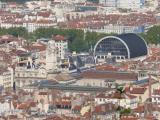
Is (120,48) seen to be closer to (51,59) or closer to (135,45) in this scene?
(135,45)

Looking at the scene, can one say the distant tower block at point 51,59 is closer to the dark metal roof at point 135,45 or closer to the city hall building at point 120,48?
the city hall building at point 120,48

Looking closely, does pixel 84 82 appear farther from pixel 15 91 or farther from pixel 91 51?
pixel 91 51

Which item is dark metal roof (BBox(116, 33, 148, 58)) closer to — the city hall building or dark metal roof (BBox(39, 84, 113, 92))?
the city hall building

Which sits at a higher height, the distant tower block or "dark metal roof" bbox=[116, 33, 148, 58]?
the distant tower block

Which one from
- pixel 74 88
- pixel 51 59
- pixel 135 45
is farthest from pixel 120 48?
pixel 74 88

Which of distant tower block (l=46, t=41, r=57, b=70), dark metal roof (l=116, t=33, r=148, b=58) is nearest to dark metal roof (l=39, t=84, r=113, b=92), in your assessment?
distant tower block (l=46, t=41, r=57, b=70)

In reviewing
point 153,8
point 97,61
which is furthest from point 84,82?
point 153,8

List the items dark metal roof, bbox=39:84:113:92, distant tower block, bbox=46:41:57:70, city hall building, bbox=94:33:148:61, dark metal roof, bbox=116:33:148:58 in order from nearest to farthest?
dark metal roof, bbox=39:84:113:92
distant tower block, bbox=46:41:57:70
city hall building, bbox=94:33:148:61
dark metal roof, bbox=116:33:148:58

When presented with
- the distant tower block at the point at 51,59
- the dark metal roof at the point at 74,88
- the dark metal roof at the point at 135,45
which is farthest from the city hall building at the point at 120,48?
the dark metal roof at the point at 74,88
